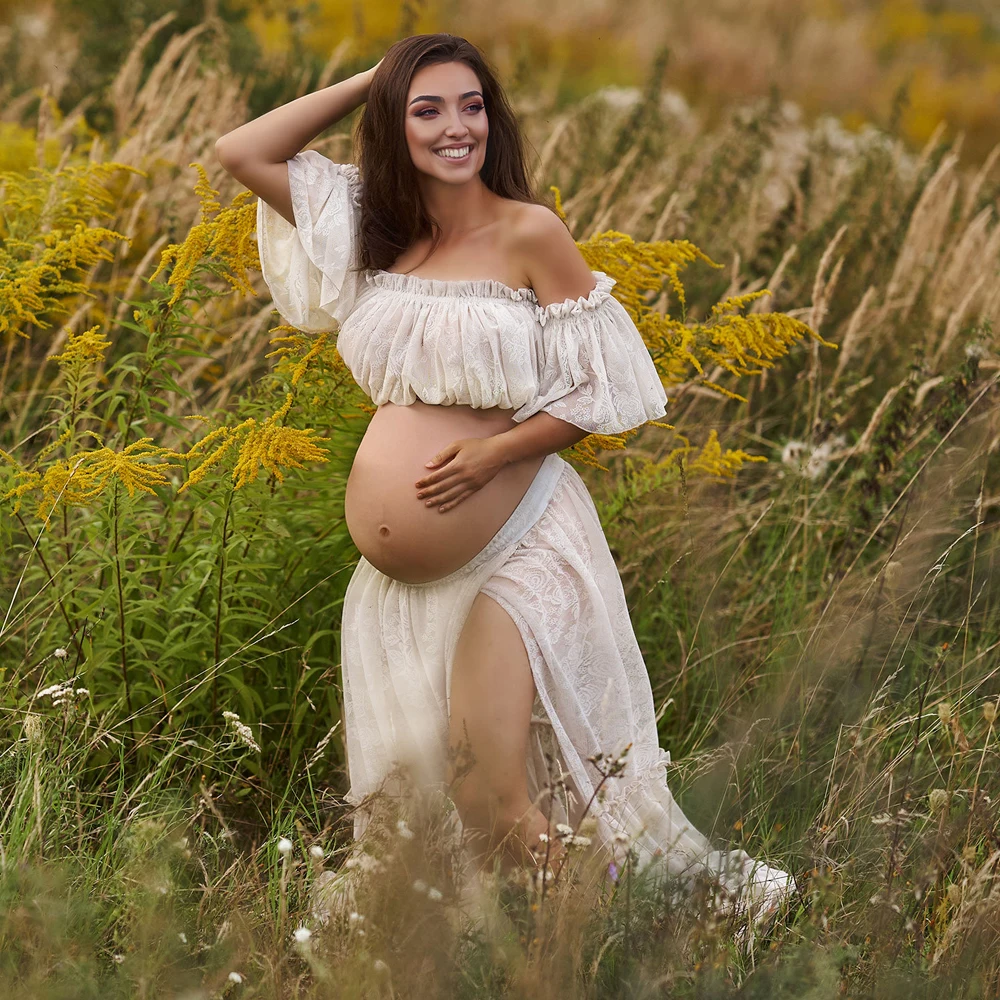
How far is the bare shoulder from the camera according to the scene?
2639 millimetres

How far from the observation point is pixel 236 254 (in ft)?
10.2

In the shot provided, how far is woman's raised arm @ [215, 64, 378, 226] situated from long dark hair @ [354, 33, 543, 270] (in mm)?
68

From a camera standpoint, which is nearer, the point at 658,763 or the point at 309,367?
the point at 658,763

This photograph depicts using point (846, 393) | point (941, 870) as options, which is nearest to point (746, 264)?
point (846, 393)

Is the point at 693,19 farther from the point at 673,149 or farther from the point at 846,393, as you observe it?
the point at 846,393

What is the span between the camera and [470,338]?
102 inches

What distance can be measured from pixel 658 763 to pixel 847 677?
26.4 inches

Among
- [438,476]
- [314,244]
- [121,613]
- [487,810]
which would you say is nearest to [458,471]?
[438,476]

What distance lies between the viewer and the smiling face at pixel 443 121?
8.69 ft

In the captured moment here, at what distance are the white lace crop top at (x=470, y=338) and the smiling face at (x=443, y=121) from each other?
0.24 metres

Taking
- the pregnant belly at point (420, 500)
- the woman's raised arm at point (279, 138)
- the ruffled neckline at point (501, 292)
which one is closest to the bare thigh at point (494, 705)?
the pregnant belly at point (420, 500)

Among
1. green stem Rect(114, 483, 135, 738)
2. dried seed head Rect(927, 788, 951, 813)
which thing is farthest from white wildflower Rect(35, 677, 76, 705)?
dried seed head Rect(927, 788, 951, 813)

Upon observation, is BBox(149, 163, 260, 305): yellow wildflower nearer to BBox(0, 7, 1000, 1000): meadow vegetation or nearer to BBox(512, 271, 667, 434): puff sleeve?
BBox(0, 7, 1000, 1000): meadow vegetation

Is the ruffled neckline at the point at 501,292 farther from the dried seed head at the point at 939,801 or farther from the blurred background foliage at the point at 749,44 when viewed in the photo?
the blurred background foliage at the point at 749,44
